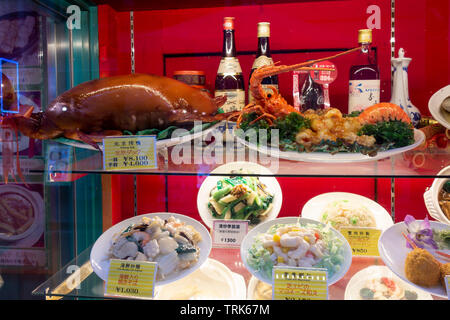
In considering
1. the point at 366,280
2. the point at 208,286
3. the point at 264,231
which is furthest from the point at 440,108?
the point at 208,286

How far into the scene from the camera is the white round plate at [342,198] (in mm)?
1561

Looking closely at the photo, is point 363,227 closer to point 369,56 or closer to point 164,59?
A: point 369,56

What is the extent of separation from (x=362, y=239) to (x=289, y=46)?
88cm

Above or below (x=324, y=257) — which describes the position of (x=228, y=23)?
above

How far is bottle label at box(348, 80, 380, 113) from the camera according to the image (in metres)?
1.52

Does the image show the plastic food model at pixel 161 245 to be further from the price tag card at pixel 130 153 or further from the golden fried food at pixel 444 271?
the golden fried food at pixel 444 271

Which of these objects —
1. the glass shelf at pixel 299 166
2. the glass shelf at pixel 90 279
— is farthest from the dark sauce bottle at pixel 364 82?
the glass shelf at pixel 90 279

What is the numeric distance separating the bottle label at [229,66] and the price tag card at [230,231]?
26.2 inches

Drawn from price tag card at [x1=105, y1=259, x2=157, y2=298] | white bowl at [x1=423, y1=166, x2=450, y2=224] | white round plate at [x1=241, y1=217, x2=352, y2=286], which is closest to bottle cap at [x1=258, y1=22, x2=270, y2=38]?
white round plate at [x1=241, y1=217, x2=352, y2=286]

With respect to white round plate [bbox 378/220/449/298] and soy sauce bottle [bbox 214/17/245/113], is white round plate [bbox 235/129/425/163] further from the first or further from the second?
soy sauce bottle [bbox 214/17/245/113]

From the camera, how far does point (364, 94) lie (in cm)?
152

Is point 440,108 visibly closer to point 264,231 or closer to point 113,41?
point 264,231

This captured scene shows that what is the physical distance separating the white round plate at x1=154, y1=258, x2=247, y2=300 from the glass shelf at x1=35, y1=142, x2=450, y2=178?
0.42 metres

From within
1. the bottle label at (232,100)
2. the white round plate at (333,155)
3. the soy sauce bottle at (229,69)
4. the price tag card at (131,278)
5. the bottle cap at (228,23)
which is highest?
the bottle cap at (228,23)
